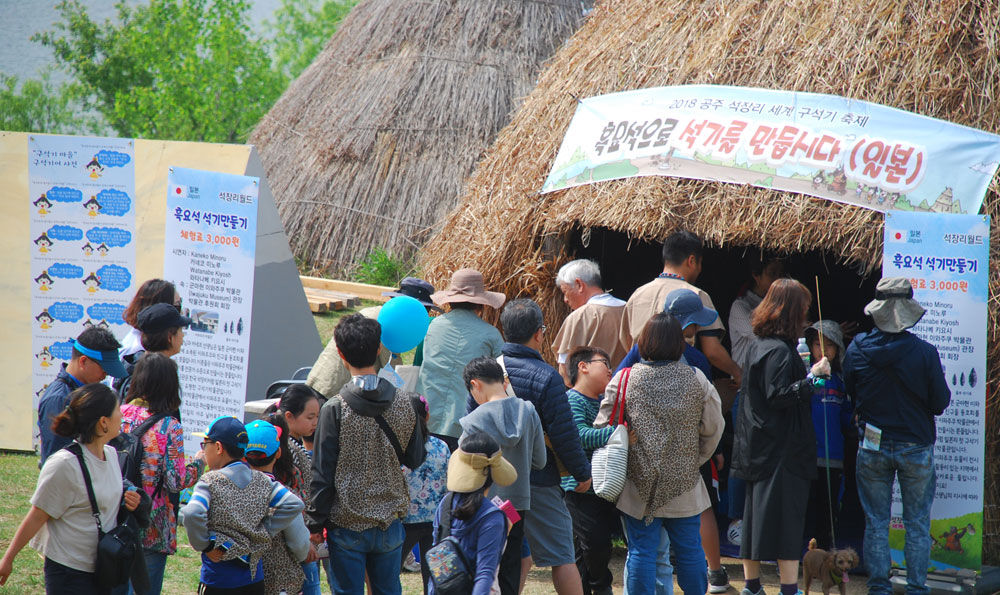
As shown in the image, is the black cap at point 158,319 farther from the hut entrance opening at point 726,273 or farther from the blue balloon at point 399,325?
→ the hut entrance opening at point 726,273

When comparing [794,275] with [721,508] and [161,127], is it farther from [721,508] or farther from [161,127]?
[161,127]

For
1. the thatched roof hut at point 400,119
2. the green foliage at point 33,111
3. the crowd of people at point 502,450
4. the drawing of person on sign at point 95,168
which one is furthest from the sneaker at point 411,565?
the green foliage at point 33,111

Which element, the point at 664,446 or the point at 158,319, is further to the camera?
the point at 158,319

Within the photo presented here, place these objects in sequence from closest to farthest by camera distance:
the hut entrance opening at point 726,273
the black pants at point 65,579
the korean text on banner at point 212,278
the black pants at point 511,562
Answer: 1. the black pants at point 65,579
2. the black pants at point 511,562
3. the korean text on banner at point 212,278
4. the hut entrance opening at point 726,273

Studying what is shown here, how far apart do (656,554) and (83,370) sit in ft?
9.57

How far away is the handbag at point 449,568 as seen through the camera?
3869mm

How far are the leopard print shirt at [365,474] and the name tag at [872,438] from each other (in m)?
2.57

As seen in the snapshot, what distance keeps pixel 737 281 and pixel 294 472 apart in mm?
5433

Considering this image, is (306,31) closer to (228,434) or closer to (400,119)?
(400,119)

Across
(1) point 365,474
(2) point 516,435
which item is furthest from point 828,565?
(1) point 365,474

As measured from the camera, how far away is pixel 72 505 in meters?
3.78

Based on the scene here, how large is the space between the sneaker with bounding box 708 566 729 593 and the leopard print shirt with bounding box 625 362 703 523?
1118 mm

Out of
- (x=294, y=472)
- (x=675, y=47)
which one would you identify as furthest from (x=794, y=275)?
(x=294, y=472)

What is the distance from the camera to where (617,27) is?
25.4 ft
